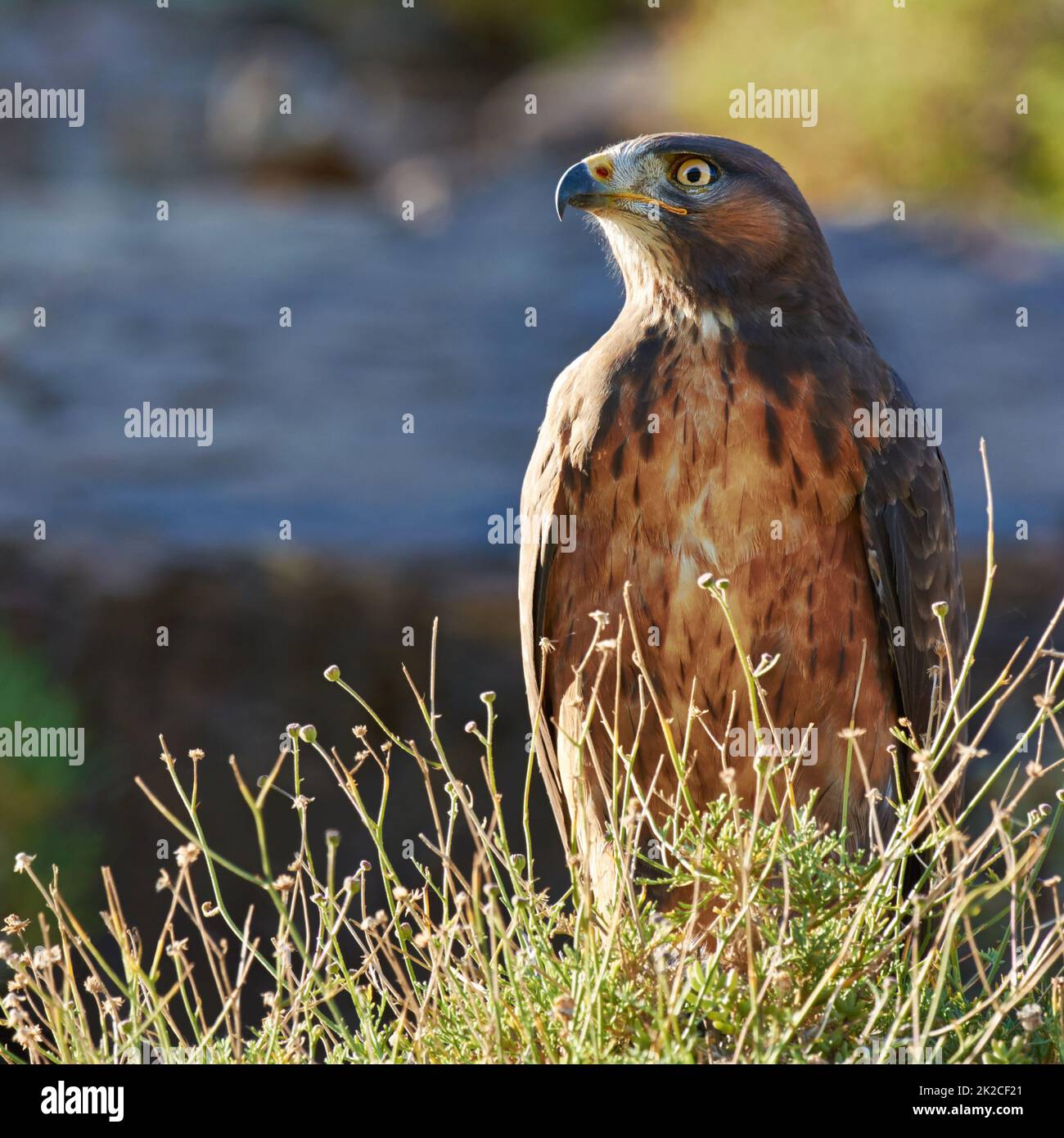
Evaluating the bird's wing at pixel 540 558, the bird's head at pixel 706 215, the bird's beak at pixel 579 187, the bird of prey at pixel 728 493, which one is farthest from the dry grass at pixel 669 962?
the bird's beak at pixel 579 187

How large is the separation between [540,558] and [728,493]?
0.60 metres

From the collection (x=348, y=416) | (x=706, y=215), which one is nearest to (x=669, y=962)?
(x=706, y=215)

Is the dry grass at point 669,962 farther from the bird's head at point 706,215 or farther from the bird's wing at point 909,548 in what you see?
the bird's head at point 706,215

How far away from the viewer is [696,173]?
14.4 feet

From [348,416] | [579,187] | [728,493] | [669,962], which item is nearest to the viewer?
[669,962]

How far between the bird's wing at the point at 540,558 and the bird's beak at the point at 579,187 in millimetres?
492

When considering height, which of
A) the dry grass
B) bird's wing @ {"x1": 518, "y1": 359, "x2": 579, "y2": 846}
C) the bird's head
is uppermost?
the bird's head

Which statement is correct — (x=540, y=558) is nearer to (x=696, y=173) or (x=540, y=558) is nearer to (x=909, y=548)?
(x=909, y=548)

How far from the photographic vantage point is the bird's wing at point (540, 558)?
14.3 feet

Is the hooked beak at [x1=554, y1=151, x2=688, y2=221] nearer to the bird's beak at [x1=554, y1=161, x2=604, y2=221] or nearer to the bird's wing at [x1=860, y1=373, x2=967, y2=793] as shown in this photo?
the bird's beak at [x1=554, y1=161, x2=604, y2=221]

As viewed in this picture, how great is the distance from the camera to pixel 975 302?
1050 cm

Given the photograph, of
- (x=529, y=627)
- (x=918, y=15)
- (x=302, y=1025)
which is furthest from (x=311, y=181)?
(x=302, y=1025)

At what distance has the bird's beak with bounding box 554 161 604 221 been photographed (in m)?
4.31

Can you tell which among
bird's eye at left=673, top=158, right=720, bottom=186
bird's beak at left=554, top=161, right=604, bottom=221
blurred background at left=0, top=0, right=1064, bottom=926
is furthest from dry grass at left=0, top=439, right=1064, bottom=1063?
blurred background at left=0, top=0, right=1064, bottom=926
